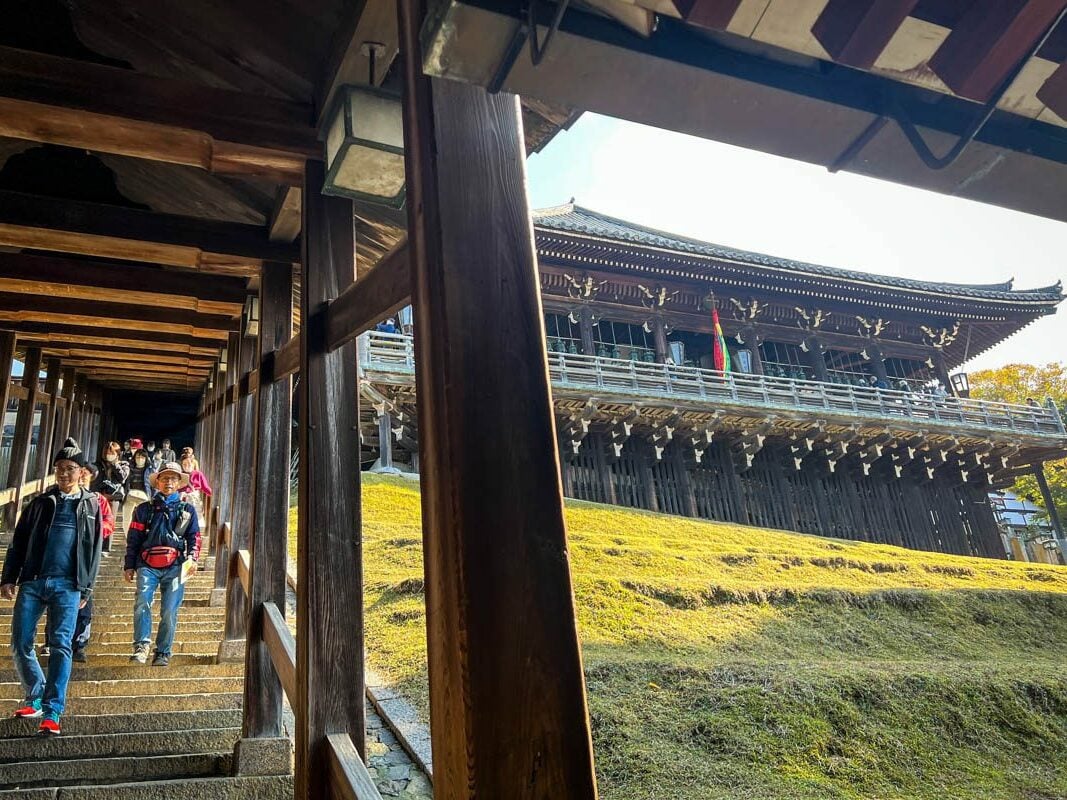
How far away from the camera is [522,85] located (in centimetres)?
152

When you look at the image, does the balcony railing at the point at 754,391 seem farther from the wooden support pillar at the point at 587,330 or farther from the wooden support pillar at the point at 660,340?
the wooden support pillar at the point at 660,340

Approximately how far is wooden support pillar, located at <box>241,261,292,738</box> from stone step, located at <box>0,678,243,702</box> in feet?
2.38

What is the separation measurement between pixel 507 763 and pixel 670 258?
52.4 ft

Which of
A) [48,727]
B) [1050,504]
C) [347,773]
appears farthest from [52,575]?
[1050,504]

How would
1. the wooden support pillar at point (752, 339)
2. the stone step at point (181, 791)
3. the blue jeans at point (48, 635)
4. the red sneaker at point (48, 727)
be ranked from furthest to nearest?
the wooden support pillar at point (752, 339)
the blue jeans at point (48, 635)
the red sneaker at point (48, 727)
the stone step at point (181, 791)

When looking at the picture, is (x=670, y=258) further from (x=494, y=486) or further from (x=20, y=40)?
(x=494, y=486)

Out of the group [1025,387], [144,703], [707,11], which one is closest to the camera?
[707,11]

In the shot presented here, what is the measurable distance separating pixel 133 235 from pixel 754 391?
15.1 m

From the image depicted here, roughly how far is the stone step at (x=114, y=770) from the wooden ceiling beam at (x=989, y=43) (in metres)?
3.98

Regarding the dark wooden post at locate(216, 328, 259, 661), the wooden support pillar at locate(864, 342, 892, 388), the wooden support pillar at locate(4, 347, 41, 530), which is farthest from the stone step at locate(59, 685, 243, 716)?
the wooden support pillar at locate(864, 342, 892, 388)

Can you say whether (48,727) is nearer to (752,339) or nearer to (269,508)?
(269,508)

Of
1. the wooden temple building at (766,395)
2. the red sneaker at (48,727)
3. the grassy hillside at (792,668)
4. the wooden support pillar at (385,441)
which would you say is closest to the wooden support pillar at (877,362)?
the wooden temple building at (766,395)

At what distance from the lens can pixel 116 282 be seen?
5.28 metres

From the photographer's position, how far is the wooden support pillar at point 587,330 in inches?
667
